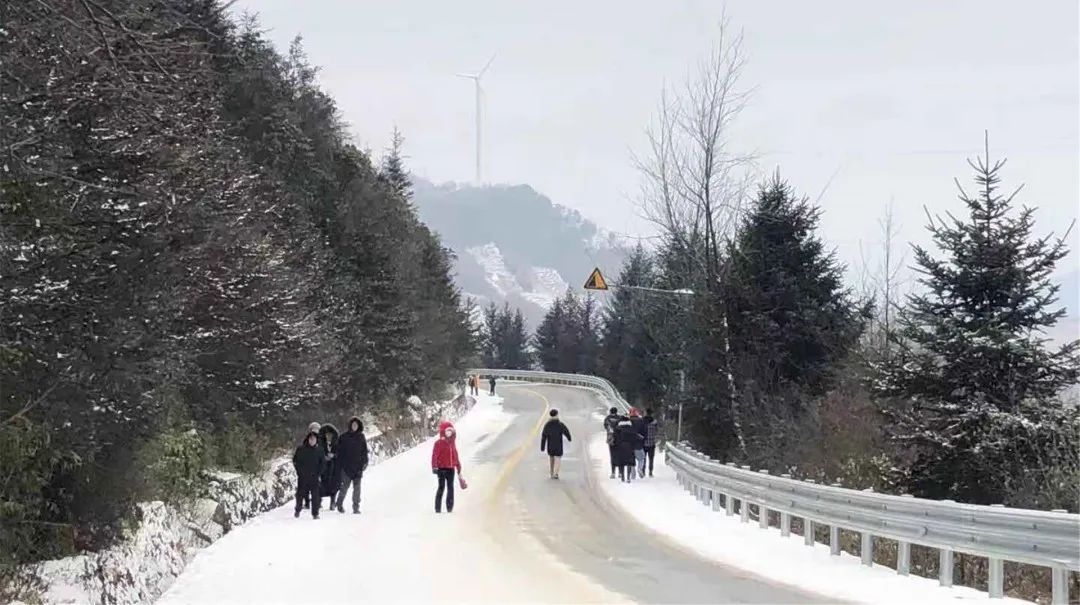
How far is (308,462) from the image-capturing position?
58.0 feet

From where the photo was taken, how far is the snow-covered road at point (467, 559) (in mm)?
10516

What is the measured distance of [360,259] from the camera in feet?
123

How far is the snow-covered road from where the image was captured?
414 inches

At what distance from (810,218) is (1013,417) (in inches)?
534

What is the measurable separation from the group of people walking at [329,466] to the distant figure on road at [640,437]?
9522 mm

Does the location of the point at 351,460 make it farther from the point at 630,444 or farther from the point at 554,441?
the point at 630,444

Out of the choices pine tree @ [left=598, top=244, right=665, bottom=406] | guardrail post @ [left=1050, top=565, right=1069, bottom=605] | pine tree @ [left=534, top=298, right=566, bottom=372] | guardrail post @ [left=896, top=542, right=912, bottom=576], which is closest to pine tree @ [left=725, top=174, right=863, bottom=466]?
pine tree @ [left=598, top=244, right=665, bottom=406]

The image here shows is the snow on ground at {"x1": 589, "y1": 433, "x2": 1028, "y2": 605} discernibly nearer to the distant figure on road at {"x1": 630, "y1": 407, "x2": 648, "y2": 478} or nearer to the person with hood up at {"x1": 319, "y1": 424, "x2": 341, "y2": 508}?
the distant figure on road at {"x1": 630, "y1": 407, "x2": 648, "y2": 478}

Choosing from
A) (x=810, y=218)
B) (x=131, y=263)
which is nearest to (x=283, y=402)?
(x=131, y=263)

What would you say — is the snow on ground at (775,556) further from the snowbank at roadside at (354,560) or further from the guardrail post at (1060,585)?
the snowbank at roadside at (354,560)

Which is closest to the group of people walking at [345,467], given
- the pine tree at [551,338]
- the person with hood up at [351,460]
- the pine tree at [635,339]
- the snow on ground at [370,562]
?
the person with hood up at [351,460]

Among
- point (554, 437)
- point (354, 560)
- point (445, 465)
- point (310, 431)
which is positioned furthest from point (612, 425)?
point (354, 560)

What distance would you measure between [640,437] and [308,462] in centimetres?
1109

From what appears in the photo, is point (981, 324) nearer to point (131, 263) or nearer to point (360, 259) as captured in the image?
point (131, 263)
